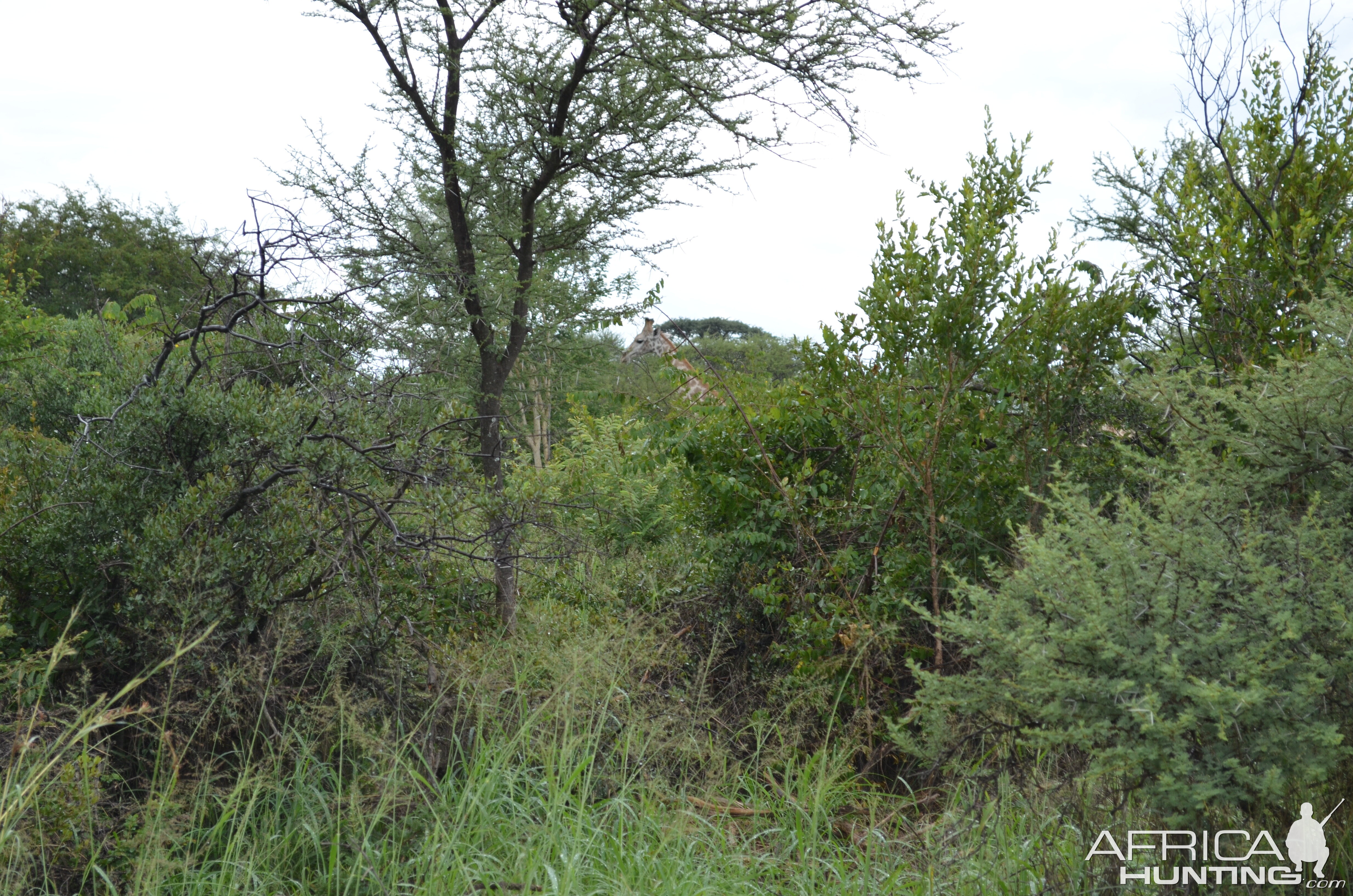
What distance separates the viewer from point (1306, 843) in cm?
246

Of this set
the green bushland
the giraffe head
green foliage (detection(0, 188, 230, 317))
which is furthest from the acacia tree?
green foliage (detection(0, 188, 230, 317))

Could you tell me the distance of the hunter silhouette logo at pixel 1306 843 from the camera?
2.44 meters

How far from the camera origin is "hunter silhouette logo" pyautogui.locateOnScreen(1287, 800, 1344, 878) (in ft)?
8.02

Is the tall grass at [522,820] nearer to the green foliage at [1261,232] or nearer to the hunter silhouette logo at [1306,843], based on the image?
the hunter silhouette logo at [1306,843]

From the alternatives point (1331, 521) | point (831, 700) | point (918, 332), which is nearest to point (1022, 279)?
point (918, 332)

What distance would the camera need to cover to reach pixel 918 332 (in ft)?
14.4

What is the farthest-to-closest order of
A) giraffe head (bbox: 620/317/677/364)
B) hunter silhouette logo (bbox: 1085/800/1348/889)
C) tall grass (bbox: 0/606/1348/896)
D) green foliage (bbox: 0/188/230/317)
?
1. green foliage (bbox: 0/188/230/317)
2. giraffe head (bbox: 620/317/677/364)
3. tall grass (bbox: 0/606/1348/896)
4. hunter silhouette logo (bbox: 1085/800/1348/889)

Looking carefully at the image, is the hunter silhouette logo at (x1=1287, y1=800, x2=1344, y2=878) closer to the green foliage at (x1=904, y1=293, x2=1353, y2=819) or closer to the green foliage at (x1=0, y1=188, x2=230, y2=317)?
the green foliage at (x1=904, y1=293, x2=1353, y2=819)

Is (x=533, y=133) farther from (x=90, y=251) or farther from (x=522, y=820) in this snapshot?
(x=90, y=251)

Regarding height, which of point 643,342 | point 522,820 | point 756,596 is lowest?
point 522,820

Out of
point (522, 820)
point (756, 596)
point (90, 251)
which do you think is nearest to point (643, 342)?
point (90, 251)

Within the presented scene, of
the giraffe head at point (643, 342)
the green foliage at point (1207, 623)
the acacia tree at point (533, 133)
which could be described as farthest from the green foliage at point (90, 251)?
the green foliage at point (1207, 623)

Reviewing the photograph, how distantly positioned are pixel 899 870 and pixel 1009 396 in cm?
223

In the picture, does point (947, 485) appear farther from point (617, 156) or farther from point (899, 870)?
point (617, 156)
